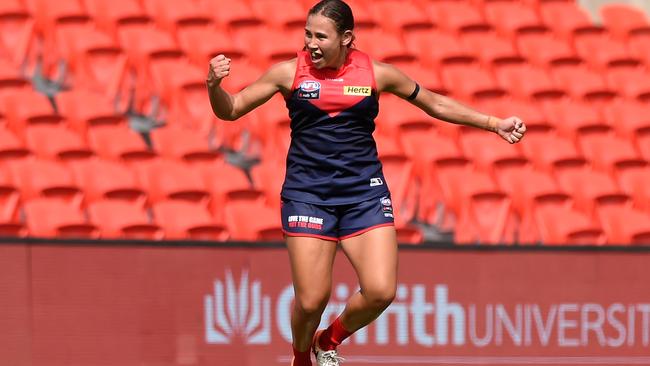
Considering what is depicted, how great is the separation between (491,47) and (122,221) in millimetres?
4726

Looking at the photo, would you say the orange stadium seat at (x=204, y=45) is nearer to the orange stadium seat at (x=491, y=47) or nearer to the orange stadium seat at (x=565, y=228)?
the orange stadium seat at (x=491, y=47)

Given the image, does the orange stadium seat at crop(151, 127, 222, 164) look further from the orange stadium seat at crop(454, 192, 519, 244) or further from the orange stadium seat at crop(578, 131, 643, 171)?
the orange stadium seat at crop(578, 131, 643, 171)

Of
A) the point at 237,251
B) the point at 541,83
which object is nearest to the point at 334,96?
the point at 237,251

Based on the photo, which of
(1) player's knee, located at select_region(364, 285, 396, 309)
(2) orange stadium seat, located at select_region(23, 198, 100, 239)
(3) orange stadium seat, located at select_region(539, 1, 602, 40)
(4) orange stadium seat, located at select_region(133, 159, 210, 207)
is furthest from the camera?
(3) orange stadium seat, located at select_region(539, 1, 602, 40)

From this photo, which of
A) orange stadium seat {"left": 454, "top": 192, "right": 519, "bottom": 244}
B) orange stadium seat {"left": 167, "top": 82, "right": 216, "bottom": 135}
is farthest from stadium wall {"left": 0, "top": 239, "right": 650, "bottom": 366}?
orange stadium seat {"left": 167, "top": 82, "right": 216, "bottom": 135}

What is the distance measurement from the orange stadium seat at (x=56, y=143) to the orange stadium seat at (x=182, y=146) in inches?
22.2

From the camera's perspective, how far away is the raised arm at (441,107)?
18.6 ft

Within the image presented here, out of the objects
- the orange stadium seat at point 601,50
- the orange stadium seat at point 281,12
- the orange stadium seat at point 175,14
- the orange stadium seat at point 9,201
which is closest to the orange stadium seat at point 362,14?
the orange stadium seat at point 281,12

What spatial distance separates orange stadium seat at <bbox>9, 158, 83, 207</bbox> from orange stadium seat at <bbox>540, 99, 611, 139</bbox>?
14.3 ft

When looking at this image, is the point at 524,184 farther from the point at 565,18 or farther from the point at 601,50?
the point at 565,18

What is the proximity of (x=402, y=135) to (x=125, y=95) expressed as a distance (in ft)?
7.87

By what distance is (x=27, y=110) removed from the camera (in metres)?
9.52

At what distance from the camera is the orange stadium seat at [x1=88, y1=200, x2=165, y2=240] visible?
27.3ft

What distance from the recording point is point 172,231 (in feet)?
28.0
